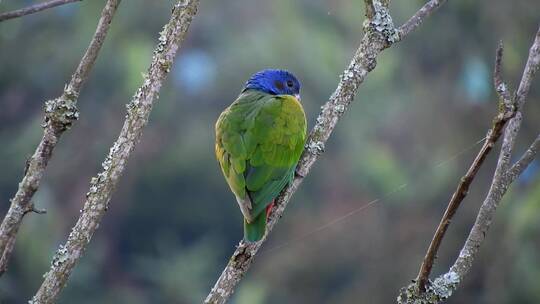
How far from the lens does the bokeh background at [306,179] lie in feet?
60.5

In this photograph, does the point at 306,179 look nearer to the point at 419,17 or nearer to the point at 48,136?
the point at 419,17

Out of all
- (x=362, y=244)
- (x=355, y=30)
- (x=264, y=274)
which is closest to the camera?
(x=264, y=274)

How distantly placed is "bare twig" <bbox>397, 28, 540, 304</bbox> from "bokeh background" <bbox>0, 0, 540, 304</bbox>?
12.8 metres

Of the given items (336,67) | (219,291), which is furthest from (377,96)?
(219,291)

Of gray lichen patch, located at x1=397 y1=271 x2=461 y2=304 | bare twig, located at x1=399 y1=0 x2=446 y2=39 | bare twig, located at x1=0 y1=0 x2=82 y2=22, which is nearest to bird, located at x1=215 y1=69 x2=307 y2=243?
bare twig, located at x1=399 y1=0 x2=446 y2=39

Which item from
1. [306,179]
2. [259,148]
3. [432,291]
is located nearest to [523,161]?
[432,291]

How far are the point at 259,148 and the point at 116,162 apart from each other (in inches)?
62.3

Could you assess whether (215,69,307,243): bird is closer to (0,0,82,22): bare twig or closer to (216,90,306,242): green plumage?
(216,90,306,242): green plumage

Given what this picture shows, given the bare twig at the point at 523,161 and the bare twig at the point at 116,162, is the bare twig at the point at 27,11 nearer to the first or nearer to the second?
the bare twig at the point at 116,162

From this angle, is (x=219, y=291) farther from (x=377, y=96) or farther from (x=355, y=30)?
(x=355, y=30)

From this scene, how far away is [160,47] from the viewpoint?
3732mm

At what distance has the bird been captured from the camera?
4.51 metres

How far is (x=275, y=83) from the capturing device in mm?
5844

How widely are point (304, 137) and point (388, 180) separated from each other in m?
18.6
